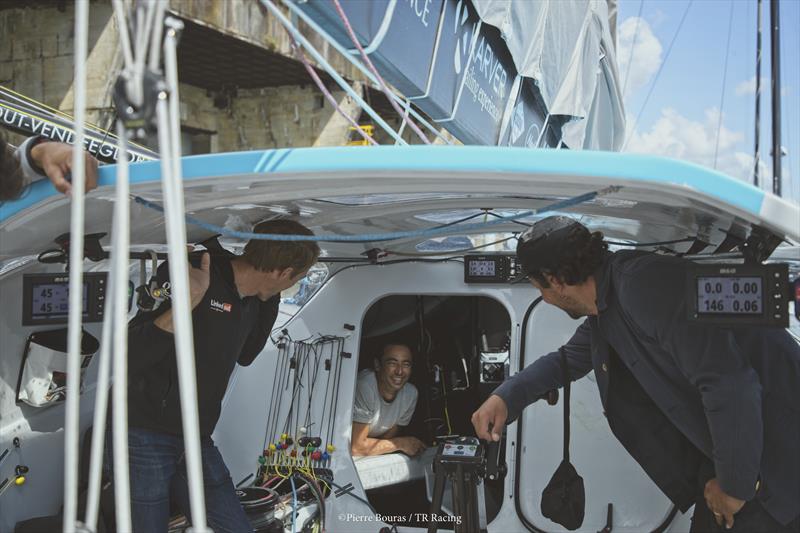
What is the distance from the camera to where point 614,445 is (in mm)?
4180

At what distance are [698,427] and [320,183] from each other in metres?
1.43

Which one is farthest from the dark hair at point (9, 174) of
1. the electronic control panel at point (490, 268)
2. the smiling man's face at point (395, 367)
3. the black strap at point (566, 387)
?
the smiling man's face at point (395, 367)

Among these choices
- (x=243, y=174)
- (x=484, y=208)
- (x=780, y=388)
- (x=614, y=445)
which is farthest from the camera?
(x=614, y=445)

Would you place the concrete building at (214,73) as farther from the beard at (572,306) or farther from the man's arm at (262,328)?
the beard at (572,306)

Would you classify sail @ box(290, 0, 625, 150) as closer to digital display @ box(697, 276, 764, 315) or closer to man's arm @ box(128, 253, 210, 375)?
man's arm @ box(128, 253, 210, 375)

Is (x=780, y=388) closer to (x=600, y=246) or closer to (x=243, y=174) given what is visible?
(x=600, y=246)

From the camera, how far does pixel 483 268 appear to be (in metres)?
4.58

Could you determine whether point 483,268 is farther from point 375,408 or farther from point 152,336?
point 152,336

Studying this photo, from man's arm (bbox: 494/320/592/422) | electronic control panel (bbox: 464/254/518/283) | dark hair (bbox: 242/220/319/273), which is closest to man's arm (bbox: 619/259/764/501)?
man's arm (bbox: 494/320/592/422)

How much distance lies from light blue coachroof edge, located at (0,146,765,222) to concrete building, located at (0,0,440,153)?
9578mm

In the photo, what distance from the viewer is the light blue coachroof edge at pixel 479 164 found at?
6.38ft

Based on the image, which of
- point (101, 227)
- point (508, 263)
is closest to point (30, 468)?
point (101, 227)

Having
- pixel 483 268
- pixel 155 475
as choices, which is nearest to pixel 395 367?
pixel 483 268

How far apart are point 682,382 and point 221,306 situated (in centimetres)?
167
